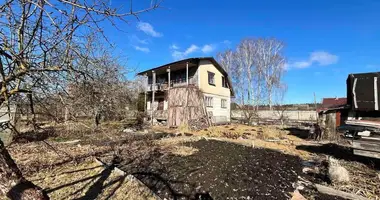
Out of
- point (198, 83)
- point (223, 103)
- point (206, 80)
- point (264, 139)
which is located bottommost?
point (264, 139)

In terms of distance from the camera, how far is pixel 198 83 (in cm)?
1847

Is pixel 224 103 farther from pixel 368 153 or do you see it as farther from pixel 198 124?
pixel 368 153

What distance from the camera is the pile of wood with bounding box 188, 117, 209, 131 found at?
1455 cm

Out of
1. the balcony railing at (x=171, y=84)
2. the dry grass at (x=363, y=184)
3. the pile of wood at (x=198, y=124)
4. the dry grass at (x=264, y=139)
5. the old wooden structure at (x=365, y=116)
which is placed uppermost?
the balcony railing at (x=171, y=84)

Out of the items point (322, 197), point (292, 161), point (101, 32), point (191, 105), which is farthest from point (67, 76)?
point (191, 105)

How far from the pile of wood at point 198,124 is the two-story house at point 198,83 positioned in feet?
7.04

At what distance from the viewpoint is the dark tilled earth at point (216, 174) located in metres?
3.80

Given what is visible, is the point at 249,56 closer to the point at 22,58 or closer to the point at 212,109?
the point at 212,109

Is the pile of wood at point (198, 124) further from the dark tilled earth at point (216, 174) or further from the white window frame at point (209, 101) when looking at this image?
the dark tilled earth at point (216, 174)

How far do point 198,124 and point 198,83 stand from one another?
4631 mm

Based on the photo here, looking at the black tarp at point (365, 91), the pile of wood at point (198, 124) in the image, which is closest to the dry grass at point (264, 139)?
the pile of wood at point (198, 124)

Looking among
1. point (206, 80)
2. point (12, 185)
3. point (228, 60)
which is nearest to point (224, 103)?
point (206, 80)

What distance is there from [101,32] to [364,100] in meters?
8.17

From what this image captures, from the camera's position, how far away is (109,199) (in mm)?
3672
